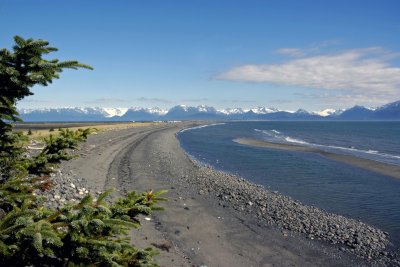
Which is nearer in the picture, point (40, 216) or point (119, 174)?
point (40, 216)

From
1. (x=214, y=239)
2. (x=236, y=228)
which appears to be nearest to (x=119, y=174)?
(x=236, y=228)

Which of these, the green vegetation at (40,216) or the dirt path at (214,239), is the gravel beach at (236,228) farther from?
the green vegetation at (40,216)

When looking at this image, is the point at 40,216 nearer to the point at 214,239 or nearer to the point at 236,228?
the point at 214,239

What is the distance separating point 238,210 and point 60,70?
66.4ft

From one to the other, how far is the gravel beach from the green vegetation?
10.1 meters

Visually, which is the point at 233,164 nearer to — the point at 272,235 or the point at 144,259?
the point at 272,235

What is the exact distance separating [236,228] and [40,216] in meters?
16.4

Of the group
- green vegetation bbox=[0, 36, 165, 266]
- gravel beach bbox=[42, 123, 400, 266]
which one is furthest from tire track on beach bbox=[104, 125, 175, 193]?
green vegetation bbox=[0, 36, 165, 266]

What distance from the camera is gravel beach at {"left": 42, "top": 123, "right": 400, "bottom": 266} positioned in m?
17.0

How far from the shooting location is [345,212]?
84.9 ft

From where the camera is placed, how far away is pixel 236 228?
2062cm

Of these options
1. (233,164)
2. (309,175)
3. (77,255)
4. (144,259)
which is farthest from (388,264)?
(233,164)

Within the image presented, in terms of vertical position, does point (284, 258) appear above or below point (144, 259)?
below

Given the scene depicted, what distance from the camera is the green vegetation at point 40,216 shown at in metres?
4.95
